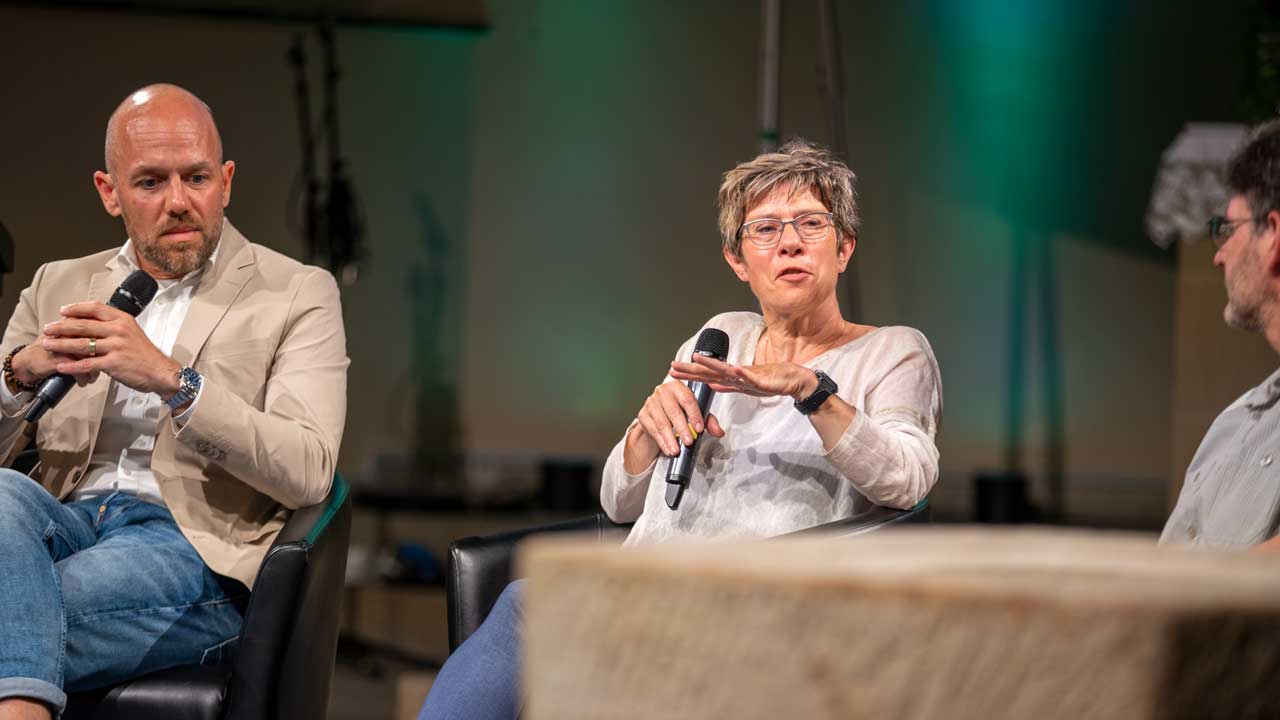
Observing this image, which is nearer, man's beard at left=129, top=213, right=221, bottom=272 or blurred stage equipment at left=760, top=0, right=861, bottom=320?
man's beard at left=129, top=213, right=221, bottom=272

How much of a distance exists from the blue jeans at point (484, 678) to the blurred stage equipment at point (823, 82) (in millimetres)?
1946

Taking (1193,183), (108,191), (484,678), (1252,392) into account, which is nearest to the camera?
(1252,392)

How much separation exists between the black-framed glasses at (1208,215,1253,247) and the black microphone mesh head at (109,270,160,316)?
1.66 metres

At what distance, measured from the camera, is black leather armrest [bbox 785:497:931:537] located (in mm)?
1966

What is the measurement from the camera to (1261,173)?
1503mm

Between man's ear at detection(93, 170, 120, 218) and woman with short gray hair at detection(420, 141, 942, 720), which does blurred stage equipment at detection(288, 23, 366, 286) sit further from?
woman with short gray hair at detection(420, 141, 942, 720)

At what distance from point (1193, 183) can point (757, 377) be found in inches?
95.9

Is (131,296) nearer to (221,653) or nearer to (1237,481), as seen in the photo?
(221,653)

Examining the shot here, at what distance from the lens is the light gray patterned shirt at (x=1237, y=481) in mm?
1559

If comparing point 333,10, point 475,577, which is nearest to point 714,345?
point 475,577

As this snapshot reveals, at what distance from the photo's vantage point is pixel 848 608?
460mm

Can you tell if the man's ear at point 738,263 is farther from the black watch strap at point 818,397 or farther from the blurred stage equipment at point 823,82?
the blurred stage equipment at point 823,82

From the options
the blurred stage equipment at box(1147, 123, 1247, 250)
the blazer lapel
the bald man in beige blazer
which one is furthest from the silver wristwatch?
the blurred stage equipment at box(1147, 123, 1247, 250)

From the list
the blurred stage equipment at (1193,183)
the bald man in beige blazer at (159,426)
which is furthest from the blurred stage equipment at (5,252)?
the blurred stage equipment at (1193,183)
